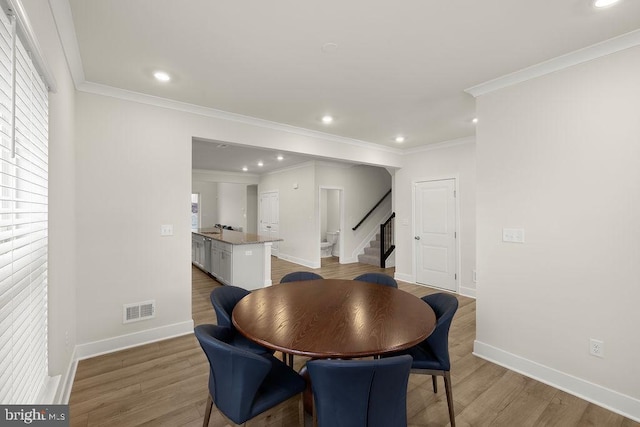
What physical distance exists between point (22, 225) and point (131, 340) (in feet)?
6.81

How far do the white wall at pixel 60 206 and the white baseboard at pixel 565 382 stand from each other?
337cm

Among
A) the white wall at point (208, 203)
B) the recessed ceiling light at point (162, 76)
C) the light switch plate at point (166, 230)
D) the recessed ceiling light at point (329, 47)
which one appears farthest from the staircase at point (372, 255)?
the white wall at point (208, 203)

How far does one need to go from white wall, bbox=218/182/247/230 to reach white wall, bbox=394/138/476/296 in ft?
19.7

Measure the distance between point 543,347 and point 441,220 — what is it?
2.75 meters

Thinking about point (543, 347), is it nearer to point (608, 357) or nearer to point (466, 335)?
point (608, 357)

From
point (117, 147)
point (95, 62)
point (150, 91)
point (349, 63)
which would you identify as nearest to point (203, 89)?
point (150, 91)

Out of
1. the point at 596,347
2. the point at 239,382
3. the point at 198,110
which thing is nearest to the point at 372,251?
the point at 596,347

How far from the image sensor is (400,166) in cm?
550

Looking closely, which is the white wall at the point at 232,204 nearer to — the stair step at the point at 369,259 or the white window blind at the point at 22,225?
the stair step at the point at 369,259

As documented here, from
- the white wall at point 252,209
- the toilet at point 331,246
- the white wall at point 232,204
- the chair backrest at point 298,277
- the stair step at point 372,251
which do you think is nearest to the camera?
the chair backrest at point 298,277

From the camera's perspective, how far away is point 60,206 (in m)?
2.01

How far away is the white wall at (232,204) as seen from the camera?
1005 centimetres

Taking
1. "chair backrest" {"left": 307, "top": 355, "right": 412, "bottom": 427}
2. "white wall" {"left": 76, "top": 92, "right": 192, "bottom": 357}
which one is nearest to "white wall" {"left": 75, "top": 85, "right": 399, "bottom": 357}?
"white wall" {"left": 76, "top": 92, "right": 192, "bottom": 357}

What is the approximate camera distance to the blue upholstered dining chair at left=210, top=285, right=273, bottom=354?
1.88m
